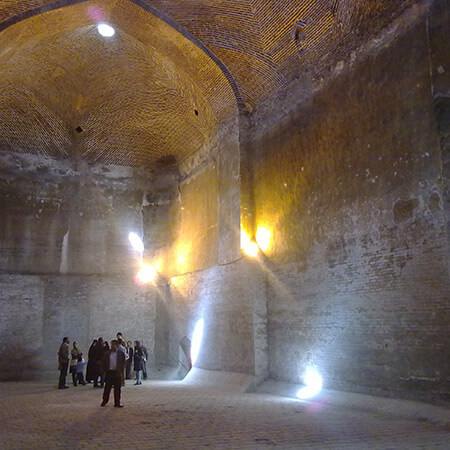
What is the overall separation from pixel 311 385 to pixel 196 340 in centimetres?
478

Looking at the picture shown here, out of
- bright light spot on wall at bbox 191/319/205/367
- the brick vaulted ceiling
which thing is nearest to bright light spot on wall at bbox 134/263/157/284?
bright light spot on wall at bbox 191/319/205/367

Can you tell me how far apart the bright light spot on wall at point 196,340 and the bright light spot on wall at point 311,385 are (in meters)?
4.25

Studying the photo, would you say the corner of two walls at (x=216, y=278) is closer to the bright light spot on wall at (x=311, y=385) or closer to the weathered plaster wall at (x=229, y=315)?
the weathered plaster wall at (x=229, y=315)

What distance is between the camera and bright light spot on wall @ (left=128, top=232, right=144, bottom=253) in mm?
16797

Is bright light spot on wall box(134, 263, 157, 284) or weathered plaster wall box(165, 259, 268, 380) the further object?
bright light spot on wall box(134, 263, 157, 284)

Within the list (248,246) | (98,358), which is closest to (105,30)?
(248,246)

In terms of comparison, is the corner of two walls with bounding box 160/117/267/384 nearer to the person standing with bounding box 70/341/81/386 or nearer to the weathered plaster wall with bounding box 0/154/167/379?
the weathered plaster wall with bounding box 0/154/167/379

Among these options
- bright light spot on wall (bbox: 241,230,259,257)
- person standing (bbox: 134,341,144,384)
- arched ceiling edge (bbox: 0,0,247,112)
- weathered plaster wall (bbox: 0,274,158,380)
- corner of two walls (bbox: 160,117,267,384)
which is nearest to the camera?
arched ceiling edge (bbox: 0,0,247,112)

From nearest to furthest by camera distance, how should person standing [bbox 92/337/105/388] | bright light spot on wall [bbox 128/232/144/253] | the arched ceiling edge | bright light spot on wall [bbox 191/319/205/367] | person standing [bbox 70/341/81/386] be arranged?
the arched ceiling edge → person standing [bbox 92/337/105/388] → person standing [bbox 70/341/81/386] → bright light spot on wall [bbox 191/319/205/367] → bright light spot on wall [bbox 128/232/144/253]

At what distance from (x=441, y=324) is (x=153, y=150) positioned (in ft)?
38.1

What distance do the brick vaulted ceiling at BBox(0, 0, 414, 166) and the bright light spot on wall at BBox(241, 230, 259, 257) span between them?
3192 mm

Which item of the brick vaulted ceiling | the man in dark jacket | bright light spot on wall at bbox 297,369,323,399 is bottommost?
bright light spot on wall at bbox 297,369,323,399

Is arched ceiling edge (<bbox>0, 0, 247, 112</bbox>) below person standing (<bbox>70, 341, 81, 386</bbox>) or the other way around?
the other way around

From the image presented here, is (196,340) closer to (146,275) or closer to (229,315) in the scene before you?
(229,315)
